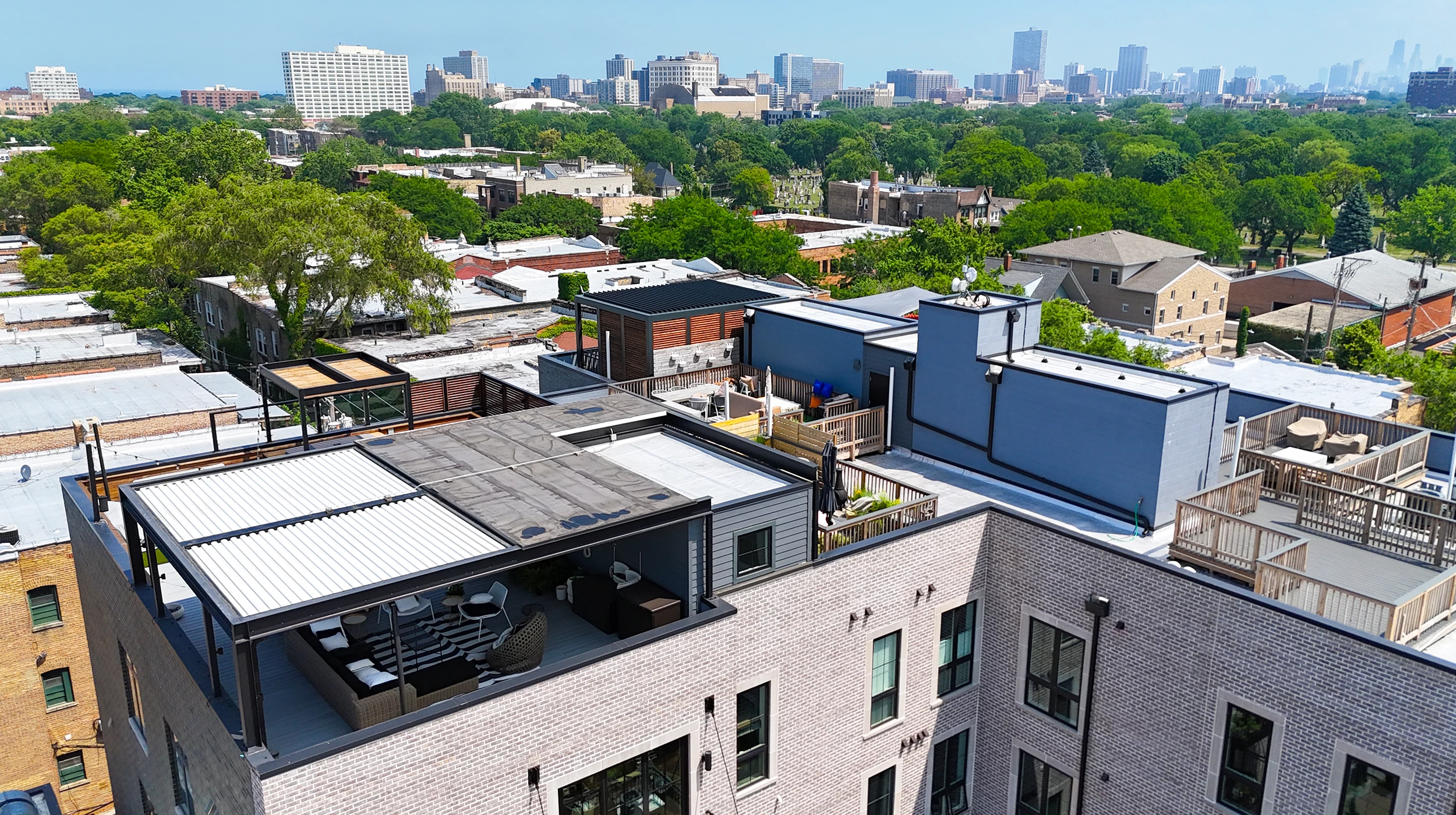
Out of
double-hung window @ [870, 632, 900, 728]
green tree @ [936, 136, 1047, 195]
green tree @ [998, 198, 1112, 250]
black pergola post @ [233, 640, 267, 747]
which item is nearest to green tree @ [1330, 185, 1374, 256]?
green tree @ [998, 198, 1112, 250]

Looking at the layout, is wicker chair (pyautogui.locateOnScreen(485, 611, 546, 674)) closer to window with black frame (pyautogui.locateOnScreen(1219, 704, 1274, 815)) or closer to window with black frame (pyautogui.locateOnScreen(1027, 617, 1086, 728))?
window with black frame (pyautogui.locateOnScreen(1027, 617, 1086, 728))

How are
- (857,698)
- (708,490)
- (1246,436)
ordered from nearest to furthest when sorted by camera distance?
(708,490) → (857,698) → (1246,436)

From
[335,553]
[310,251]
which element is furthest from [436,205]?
[335,553]

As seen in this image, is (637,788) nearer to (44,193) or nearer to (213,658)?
(213,658)

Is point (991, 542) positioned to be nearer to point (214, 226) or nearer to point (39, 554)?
point (39, 554)

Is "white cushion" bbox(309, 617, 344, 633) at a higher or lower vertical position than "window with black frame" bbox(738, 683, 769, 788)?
higher

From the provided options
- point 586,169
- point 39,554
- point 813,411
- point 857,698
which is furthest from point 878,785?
point 586,169
